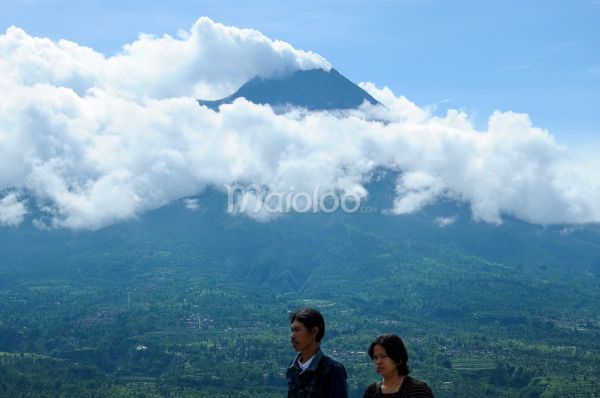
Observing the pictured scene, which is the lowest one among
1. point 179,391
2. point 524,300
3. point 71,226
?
point 179,391

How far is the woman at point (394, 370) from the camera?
9.08 m

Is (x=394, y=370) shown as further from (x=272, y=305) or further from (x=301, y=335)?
(x=272, y=305)

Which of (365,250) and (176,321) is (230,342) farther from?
(365,250)

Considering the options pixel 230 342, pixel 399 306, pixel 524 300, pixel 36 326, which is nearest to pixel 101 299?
pixel 36 326

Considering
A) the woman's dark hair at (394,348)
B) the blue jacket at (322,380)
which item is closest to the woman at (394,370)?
the woman's dark hair at (394,348)

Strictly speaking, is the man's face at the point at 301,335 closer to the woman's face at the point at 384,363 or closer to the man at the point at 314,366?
the man at the point at 314,366

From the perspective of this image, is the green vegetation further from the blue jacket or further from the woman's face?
the woman's face

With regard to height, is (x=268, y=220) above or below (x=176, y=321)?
above

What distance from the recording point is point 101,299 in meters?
138

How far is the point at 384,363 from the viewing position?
9.22 metres

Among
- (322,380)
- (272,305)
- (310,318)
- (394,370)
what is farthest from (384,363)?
(272,305)

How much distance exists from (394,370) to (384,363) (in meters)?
0.14

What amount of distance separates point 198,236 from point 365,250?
3875 cm

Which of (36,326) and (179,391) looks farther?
(36,326)
